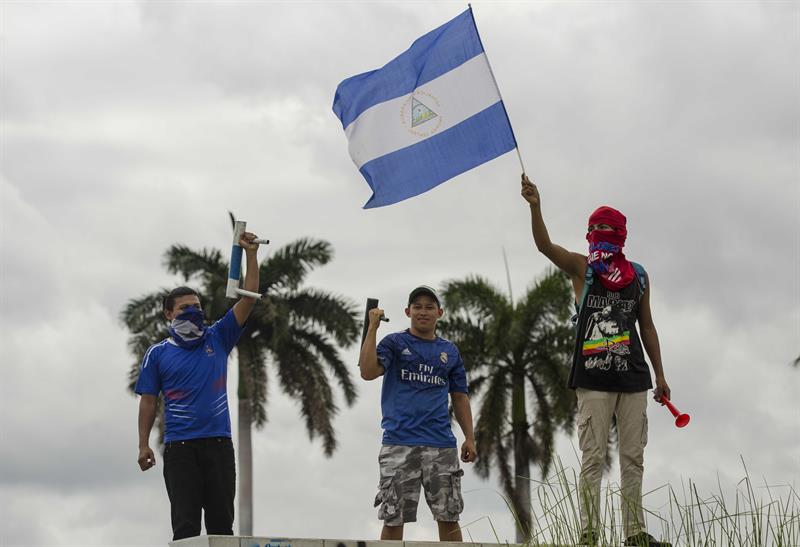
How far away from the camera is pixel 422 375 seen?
8234mm

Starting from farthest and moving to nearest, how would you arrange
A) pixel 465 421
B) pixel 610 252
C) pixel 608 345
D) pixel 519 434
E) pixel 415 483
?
pixel 519 434 → pixel 465 421 → pixel 415 483 → pixel 610 252 → pixel 608 345

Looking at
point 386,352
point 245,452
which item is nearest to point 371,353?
point 386,352

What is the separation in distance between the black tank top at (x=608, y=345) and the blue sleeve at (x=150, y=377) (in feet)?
7.47

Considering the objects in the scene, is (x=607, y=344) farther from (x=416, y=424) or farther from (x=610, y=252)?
(x=416, y=424)

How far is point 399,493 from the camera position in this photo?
802 centimetres

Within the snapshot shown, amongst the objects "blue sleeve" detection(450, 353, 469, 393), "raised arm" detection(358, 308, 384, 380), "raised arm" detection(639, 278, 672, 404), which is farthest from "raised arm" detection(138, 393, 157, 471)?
"raised arm" detection(639, 278, 672, 404)

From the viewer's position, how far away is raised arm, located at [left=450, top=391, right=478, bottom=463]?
27.1 feet

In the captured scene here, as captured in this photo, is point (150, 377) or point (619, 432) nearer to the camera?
point (619, 432)

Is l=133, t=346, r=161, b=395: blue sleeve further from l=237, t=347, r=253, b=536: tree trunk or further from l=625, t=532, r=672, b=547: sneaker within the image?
l=237, t=347, r=253, b=536: tree trunk

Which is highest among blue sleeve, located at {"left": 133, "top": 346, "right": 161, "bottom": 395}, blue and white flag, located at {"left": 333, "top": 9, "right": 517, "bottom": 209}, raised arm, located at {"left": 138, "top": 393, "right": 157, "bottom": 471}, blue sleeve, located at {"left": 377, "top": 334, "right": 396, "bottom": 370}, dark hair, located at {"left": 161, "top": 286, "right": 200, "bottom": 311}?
blue and white flag, located at {"left": 333, "top": 9, "right": 517, "bottom": 209}

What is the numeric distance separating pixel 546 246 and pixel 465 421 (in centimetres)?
133

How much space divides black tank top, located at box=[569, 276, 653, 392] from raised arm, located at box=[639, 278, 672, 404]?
0.14 metres

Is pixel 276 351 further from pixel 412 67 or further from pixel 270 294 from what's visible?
pixel 412 67

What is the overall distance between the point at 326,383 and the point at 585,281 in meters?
30.8
